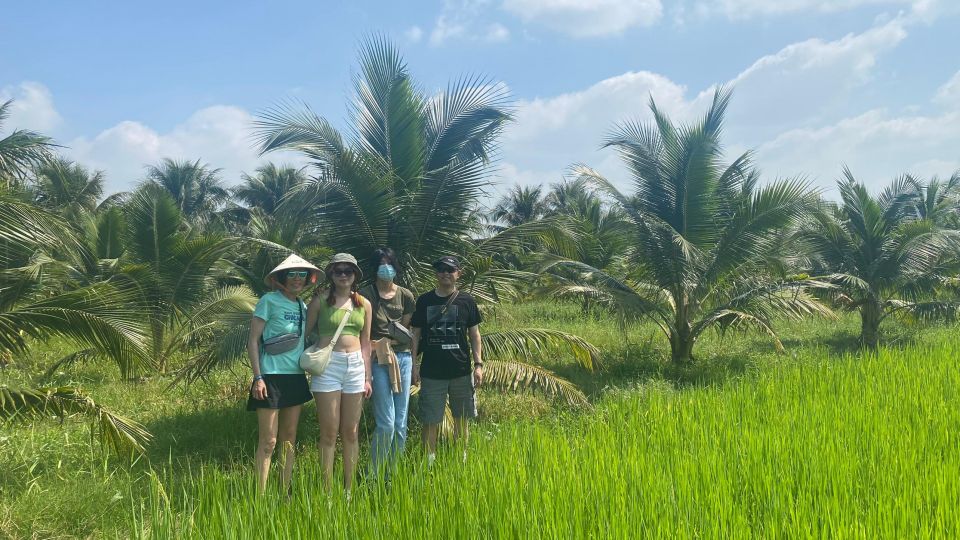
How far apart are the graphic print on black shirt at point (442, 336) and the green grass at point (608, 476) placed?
0.52 m

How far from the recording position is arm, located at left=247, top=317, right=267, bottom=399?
11.1 feet

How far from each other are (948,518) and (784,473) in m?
0.71

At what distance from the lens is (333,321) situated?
3576 millimetres

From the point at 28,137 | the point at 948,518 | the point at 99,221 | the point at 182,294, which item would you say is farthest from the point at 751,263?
the point at 99,221

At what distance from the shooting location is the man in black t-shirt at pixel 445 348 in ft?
13.2

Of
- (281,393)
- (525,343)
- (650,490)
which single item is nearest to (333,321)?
(281,393)

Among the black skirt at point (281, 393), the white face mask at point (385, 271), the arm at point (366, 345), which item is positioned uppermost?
the white face mask at point (385, 271)

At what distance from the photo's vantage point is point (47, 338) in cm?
398

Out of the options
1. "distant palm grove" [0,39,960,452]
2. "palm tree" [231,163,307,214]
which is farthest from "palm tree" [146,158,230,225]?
"distant palm grove" [0,39,960,452]

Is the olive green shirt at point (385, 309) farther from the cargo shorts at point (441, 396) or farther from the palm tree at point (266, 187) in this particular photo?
the palm tree at point (266, 187)

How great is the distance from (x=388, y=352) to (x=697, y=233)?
6156 mm

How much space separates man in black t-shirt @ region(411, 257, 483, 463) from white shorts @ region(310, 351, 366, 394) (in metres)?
0.49

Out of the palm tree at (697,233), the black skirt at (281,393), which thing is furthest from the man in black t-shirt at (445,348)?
the palm tree at (697,233)

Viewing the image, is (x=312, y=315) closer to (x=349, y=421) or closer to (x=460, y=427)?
(x=349, y=421)
